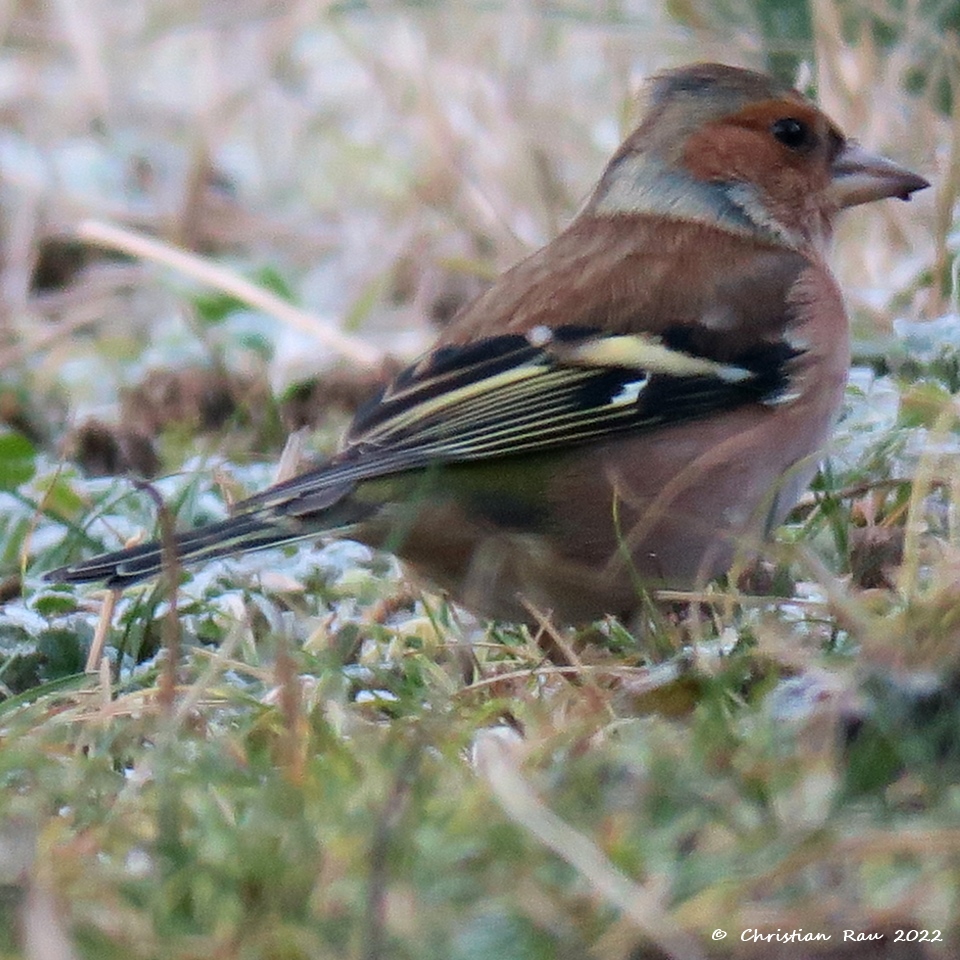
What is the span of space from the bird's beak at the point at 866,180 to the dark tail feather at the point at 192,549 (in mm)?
1547

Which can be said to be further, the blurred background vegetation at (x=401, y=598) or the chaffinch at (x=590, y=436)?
the chaffinch at (x=590, y=436)

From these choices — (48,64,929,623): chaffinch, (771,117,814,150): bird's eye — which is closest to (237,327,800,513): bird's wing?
(48,64,929,623): chaffinch

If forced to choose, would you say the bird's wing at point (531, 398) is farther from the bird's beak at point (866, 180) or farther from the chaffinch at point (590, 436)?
the bird's beak at point (866, 180)

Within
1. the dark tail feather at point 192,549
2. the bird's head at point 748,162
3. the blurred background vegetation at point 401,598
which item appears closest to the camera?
the blurred background vegetation at point 401,598

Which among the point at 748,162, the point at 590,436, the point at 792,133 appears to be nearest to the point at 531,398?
the point at 590,436

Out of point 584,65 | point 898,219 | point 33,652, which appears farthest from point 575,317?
point 584,65

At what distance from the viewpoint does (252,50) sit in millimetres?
7379

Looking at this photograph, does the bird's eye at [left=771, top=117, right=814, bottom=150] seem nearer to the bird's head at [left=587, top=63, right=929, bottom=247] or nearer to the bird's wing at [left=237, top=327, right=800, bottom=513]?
the bird's head at [left=587, top=63, right=929, bottom=247]

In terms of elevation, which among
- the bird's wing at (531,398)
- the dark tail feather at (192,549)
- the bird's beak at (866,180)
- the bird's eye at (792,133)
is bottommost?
the dark tail feather at (192,549)

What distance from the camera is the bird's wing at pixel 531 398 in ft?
10.6

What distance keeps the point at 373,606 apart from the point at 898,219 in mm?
2274

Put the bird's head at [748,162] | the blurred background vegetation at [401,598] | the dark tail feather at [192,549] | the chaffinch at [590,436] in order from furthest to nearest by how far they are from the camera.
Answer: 1. the bird's head at [748,162]
2. the chaffinch at [590,436]
3. the dark tail feather at [192,549]
4. the blurred background vegetation at [401,598]

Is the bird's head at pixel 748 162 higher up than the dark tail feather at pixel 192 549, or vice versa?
the bird's head at pixel 748 162

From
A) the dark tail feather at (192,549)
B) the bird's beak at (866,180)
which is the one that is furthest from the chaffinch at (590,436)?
the bird's beak at (866,180)
